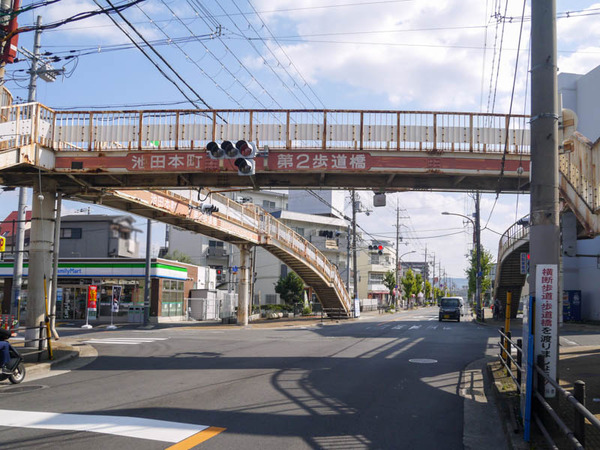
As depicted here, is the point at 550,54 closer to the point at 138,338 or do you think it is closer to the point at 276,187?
the point at 276,187

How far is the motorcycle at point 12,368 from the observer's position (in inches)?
443

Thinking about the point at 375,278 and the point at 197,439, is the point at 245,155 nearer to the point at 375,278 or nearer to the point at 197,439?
the point at 197,439

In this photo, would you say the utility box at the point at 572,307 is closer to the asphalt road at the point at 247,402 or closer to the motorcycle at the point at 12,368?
the asphalt road at the point at 247,402

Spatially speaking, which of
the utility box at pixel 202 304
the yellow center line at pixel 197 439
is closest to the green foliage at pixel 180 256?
the utility box at pixel 202 304

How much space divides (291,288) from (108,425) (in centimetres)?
4465

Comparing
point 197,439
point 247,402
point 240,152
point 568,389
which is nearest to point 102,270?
point 240,152

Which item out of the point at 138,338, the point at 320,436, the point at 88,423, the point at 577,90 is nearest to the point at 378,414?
the point at 320,436

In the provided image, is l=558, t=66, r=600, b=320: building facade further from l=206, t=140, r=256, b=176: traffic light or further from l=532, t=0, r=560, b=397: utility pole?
l=532, t=0, r=560, b=397: utility pole

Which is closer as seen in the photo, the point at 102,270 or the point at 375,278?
the point at 102,270

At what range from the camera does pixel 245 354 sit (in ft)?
55.5

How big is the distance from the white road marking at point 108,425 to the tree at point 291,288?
143 ft

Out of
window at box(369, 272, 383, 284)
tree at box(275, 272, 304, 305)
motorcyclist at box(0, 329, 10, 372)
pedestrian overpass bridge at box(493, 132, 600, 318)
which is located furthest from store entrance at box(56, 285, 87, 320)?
window at box(369, 272, 383, 284)

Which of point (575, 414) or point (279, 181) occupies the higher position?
point (279, 181)

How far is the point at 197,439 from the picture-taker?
7113 millimetres
